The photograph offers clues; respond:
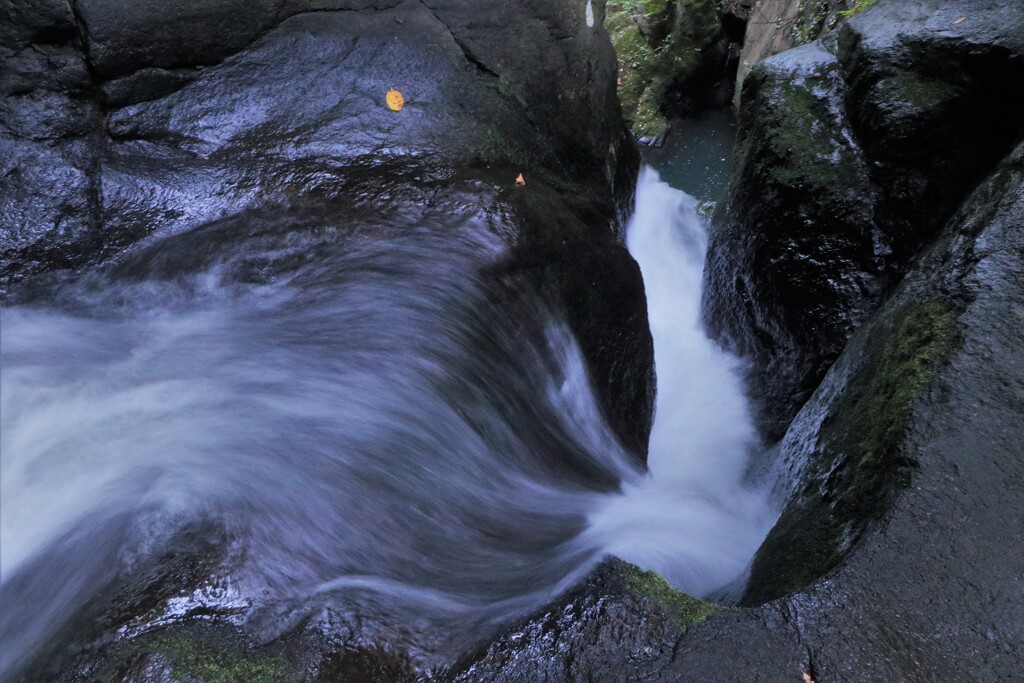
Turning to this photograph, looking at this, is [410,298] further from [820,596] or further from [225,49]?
[820,596]

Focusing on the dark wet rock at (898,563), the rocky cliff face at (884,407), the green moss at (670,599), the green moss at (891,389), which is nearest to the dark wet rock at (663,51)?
the rocky cliff face at (884,407)

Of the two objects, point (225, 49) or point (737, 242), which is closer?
point (225, 49)

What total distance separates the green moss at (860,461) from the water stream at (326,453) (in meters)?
0.43

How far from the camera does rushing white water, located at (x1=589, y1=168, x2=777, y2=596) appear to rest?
10.2ft

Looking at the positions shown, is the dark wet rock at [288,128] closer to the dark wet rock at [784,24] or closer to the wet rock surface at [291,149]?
the wet rock surface at [291,149]

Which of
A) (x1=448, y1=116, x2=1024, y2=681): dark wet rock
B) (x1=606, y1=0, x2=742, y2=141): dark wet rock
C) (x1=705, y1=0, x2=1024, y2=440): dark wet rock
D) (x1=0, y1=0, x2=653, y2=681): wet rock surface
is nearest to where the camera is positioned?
(x1=448, y1=116, x2=1024, y2=681): dark wet rock

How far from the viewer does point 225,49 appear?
4.11 meters

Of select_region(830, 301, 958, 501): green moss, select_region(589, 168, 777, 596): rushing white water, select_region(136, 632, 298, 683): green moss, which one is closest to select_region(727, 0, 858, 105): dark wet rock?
select_region(589, 168, 777, 596): rushing white water

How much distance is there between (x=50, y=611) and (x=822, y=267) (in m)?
4.09

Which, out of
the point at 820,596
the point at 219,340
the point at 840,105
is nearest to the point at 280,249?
the point at 219,340

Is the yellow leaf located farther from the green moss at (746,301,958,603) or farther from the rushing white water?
the green moss at (746,301,958,603)

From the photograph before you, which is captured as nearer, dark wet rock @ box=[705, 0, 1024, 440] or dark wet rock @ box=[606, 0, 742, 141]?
dark wet rock @ box=[705, 0, 1024, 440]

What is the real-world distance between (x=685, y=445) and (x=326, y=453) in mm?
2544

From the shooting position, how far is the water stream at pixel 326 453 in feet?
8.21
